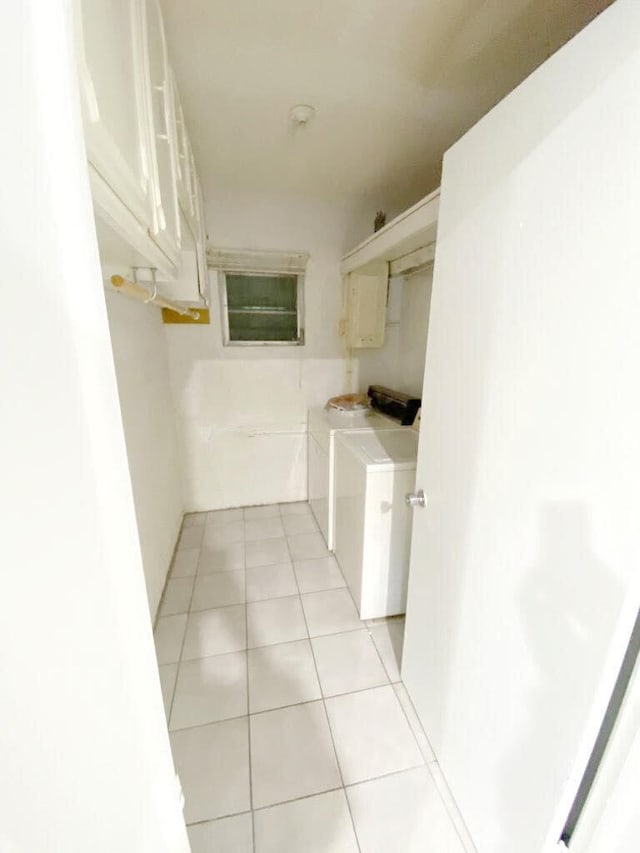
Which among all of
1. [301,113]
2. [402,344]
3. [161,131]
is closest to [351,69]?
[301,113]

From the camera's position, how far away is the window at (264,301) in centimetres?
238

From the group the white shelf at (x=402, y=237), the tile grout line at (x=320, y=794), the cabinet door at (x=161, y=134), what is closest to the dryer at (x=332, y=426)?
the white shelf at (x=402, y=237)

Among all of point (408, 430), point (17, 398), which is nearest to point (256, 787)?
point (17, 398)

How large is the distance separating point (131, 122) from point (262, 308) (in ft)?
5.98

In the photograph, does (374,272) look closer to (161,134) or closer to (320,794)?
(161,134)

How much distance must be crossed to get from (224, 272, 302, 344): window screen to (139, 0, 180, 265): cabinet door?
131 cm

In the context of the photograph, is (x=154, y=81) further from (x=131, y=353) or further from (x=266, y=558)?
(x=266, y=558)

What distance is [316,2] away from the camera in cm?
93

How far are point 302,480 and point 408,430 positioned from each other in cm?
121

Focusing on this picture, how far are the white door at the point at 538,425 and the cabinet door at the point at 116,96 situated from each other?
2.42 ft

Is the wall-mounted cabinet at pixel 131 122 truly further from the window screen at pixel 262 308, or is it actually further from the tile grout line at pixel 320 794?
the tile grout line at pixel 320 794

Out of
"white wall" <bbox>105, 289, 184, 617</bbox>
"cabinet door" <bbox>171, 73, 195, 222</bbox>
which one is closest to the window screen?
"white wall" <bbox>105, 289, 184, 617</bbox>

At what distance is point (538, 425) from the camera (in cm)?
65

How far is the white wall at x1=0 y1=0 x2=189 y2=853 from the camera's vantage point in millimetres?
291
